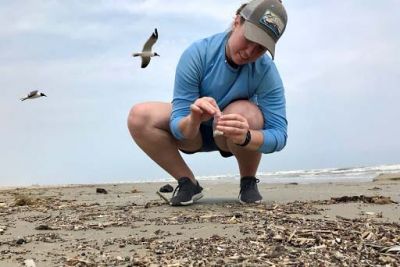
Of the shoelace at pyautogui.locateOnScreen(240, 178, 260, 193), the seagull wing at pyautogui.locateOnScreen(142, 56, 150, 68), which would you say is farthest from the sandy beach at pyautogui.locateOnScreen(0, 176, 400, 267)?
the seagull wing at pyautogui.locateOnScreen(142, 56, 150, 68)

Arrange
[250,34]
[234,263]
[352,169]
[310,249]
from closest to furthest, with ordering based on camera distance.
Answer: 1. [234,263]
2. [310,249]
3. [250,34]
4. [352,169]

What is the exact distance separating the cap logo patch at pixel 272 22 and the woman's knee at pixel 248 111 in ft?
1.88

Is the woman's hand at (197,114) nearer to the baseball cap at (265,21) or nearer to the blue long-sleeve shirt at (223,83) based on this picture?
the blue long-sleeve shirt at (223,83)

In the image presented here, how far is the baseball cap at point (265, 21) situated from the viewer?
141 inches

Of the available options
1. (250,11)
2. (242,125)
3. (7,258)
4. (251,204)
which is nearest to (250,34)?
(250,11)

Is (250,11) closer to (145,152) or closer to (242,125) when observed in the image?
(242,125)

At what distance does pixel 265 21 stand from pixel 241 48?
0.82 feet

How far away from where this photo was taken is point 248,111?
13.1ft

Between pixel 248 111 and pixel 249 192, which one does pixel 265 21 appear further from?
pixel 249 192

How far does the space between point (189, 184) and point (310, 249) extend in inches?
79.3

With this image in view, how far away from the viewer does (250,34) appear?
11.7 feet

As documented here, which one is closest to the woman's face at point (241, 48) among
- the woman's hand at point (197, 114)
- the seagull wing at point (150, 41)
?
the woman's hand at point (197, 114)

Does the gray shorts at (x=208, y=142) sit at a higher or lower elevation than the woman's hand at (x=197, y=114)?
lower

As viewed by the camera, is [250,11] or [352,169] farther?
[352,169]
